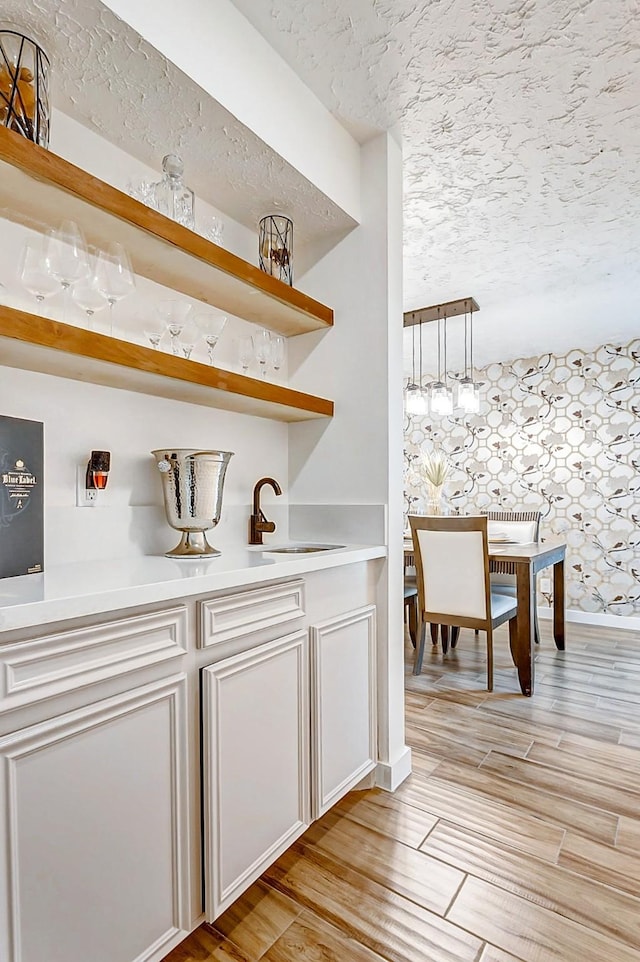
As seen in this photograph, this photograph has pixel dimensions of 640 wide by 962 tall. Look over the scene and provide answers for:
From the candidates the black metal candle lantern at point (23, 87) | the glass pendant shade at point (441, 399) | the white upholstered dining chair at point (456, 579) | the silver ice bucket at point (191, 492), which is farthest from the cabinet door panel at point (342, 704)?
the glass pendant shade at point (441, 399)

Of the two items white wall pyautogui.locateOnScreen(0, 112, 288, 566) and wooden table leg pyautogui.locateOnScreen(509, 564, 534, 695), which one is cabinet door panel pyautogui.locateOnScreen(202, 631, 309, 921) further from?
wooden table leg pyautogui.locateOnScreen(509, 564, 534, 695)

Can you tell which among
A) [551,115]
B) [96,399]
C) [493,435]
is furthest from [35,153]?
[493,435]

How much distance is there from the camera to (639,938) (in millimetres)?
1252

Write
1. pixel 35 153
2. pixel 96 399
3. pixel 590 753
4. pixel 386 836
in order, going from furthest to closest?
pixel 590 753 → pixel 386 836 → pixel 96 399 → pixel 35 153

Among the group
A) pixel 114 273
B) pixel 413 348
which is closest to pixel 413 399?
pixel 413 348

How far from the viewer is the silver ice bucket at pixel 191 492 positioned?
150 cm

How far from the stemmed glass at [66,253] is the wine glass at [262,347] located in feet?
2.33

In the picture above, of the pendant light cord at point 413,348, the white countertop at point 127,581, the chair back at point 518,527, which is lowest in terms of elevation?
the chair back at point 518,527

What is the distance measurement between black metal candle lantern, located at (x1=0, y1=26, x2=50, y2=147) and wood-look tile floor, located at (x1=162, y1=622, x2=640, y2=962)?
197cm

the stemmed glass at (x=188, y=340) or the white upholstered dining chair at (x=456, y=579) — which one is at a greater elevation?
the stemmed glass at (x=188, y=340)

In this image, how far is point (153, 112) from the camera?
1438 millimetres

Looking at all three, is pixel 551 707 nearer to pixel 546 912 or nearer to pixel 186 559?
pixel 546 912

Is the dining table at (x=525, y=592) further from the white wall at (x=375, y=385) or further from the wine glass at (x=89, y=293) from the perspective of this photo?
the wine glass at (x=89, y=293)

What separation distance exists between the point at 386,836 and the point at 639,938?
0.68 meters
